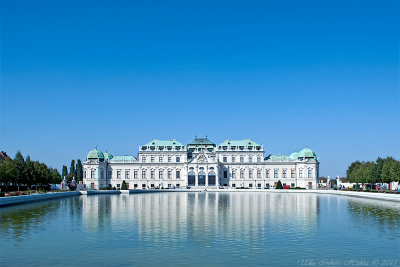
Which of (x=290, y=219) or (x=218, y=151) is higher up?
(x=218, y=151)

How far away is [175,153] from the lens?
4909 inches

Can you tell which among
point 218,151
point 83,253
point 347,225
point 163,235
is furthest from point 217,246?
point 218,151

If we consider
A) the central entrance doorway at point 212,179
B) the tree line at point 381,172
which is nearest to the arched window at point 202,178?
the central entrance doorway at point 212,179

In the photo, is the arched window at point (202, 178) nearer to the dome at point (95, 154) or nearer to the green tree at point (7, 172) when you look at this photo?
the dome at point (95, 154)

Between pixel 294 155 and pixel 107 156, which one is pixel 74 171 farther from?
pixel 294 155

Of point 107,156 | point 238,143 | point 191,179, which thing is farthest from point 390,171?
point 107,156

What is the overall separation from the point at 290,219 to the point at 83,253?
18.9 m

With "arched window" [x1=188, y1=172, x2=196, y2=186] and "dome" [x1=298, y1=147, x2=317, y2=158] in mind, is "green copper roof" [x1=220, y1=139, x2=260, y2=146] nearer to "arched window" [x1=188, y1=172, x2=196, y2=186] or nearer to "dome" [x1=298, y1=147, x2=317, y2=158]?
"arched window" [x1=188, y1=172, x2=196, y2=186]

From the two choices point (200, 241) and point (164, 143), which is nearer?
point (200, 241)

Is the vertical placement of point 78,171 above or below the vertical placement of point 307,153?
below

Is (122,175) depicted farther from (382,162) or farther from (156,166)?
(382,162)

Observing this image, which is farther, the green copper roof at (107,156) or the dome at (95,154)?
the green copper roof at (107,156)

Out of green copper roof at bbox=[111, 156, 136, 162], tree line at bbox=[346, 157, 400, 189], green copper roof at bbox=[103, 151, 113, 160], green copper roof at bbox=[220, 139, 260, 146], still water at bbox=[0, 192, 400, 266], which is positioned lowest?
still water at bbox=[0, 192, 400, 266]

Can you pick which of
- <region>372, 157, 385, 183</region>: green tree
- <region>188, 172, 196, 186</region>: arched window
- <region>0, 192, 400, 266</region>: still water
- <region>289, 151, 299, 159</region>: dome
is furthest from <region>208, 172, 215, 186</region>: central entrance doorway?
<region>0, 192, 400, 266</region>: still water
